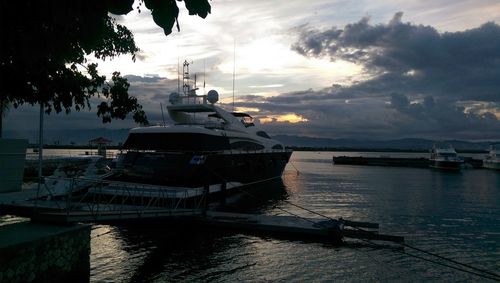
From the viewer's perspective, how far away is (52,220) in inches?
415

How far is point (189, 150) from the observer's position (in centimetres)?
2266

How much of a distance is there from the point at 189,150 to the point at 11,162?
9.15 meters

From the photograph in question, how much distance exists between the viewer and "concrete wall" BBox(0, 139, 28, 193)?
15547mm

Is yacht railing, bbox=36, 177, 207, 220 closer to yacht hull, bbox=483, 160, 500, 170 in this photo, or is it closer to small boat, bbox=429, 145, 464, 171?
small boat, bbox=429, 145, 464, 171

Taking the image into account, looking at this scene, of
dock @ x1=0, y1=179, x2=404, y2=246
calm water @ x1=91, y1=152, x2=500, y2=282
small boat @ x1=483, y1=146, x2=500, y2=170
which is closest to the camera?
calm water @ x1=91, y1=152, x2=500, y2=282

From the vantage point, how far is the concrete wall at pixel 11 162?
15.5 m

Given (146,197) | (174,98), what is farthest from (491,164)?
(146,197)

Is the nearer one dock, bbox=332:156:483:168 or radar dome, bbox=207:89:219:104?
radar dome, bbox=207:89:219:104

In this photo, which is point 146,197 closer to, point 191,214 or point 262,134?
point 191,214

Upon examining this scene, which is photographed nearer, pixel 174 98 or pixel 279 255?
pixel 279 255

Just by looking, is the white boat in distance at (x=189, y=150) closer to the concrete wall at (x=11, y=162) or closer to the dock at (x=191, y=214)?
the dock at (x=191, y=214)

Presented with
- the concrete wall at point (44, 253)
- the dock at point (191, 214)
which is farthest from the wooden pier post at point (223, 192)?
the concrete wall at point (44, 253)

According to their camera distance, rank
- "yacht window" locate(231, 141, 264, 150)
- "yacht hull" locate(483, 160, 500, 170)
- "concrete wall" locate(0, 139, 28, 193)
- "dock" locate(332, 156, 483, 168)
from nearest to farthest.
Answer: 1. "concrete wall" locate(0, 139, 28, 193)
2. "yacht window" locate(231, 141, 264, 150)
3. "yacht hull" locate(483, 160, 500, 170)
4. "dock" locate(332, 156, 483, 168)

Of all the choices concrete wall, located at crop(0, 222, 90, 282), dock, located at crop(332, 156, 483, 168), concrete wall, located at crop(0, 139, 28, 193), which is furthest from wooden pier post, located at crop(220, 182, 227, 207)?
dock, located at crop(332, 156, 483, 168)
